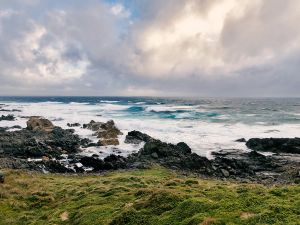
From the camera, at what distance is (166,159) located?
3512 centimetres

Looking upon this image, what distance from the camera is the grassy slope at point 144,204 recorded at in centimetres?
1036

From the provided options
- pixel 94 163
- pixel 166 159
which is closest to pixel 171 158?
pixel 166 159

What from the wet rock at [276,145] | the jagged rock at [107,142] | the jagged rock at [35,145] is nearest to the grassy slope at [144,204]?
the jagged rock at [35,145]

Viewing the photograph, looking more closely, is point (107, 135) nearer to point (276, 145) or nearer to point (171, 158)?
point (171, 158)

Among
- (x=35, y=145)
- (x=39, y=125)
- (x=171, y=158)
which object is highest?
(x=39, y=125)

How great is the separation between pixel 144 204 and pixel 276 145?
34.5 m

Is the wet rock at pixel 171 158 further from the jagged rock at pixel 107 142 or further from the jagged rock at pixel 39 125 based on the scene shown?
the jagged rock at pixel 39 125

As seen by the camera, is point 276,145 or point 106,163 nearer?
point 106,163

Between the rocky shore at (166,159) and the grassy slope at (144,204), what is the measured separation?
9.74 meters

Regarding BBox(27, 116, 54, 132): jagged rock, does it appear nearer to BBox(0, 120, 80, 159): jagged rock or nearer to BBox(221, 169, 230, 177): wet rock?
BBox(0, 120, 80, 159): jagged rock

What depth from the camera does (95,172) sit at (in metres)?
30.2

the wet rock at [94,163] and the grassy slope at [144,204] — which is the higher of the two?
the grassy slope at [144,204]

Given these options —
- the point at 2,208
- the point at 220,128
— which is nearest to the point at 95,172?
the point at 2,208

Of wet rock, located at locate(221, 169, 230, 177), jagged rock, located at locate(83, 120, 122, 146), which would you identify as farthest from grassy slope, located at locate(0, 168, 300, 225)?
jagged rock, located at locate(83, 120, 122, 146)
